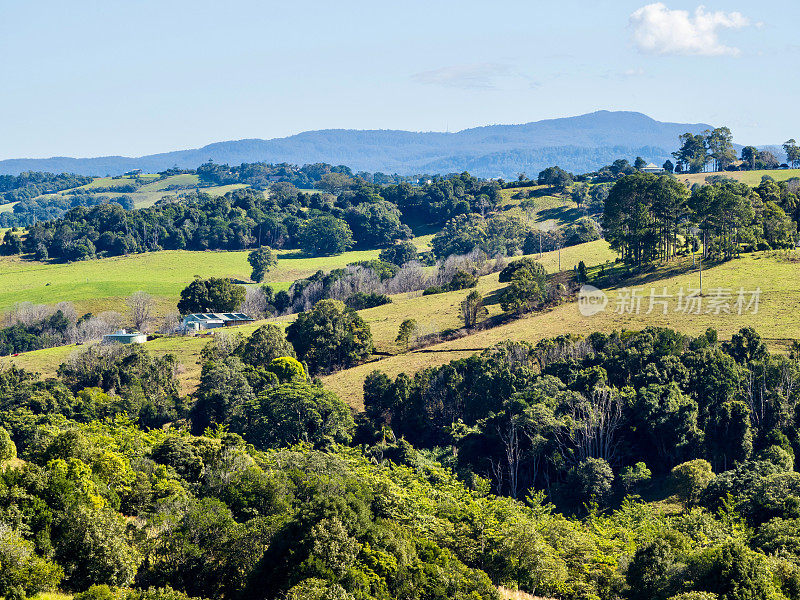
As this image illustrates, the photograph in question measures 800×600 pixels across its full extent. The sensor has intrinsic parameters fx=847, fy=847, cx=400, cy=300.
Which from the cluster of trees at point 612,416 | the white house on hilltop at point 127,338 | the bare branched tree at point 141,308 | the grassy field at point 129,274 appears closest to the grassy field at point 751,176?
the grassy field at point 129,274

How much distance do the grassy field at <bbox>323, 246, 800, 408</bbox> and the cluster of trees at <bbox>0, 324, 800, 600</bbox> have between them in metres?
4.22

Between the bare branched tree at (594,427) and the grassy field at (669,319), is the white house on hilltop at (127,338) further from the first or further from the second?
the bare branched tree at (594,427)

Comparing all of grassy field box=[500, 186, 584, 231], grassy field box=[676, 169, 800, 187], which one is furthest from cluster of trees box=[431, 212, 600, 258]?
grassy field box=[676, 169, 800, 187]

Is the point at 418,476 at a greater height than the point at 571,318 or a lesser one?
lesser

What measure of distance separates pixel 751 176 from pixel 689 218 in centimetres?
7587

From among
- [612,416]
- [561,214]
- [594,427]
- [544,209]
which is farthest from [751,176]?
[594,427]

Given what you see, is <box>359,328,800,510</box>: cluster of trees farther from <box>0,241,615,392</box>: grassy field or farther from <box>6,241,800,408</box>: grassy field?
<box>0,241,615,392</box>: grassy field

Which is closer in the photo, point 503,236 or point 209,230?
point 503,236

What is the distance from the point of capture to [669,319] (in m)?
69.8

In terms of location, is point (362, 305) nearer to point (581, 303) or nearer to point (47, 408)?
point (581, 303)

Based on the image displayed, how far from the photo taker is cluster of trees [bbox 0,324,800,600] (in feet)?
100

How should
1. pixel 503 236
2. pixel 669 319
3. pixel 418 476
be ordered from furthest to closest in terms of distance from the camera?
pixel 503 236, pixel 669 319, pixel 418 476

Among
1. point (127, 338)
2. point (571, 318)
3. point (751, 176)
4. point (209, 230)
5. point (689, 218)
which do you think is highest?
point (751, 176)

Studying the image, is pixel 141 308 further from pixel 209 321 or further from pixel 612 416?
pixel 612 416
